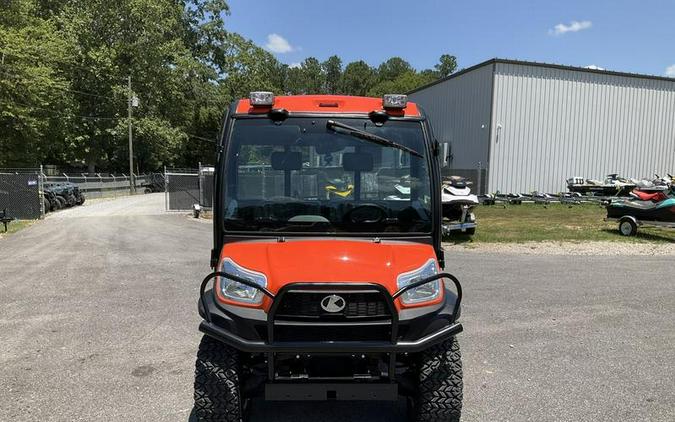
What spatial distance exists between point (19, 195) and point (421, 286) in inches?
757

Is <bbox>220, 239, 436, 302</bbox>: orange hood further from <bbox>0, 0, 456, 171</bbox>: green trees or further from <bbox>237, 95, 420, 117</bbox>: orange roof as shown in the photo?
<bbox>0, 0, 456, 171</bbox>: green trees

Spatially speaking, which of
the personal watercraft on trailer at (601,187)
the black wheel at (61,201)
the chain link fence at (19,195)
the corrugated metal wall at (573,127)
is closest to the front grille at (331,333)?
the chain link fence at (19,195)

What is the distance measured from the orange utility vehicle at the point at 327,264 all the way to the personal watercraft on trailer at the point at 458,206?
895 cm

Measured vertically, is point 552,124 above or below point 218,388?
above

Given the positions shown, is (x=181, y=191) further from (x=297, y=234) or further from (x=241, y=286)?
(x=241, y=286)

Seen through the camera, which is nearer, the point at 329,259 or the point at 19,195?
the point at 329,259

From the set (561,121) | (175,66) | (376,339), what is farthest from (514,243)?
(175,66)

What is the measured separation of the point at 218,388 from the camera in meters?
3.03

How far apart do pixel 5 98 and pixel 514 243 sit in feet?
90.6

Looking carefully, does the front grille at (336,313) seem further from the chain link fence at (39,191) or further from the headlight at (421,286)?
the chain link fence at (39,191)

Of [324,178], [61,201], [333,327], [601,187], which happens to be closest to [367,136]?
[324,178]

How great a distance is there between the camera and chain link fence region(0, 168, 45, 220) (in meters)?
18.2

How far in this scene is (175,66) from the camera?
146ft

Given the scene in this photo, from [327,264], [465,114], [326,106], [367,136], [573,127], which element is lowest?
[327,264]
